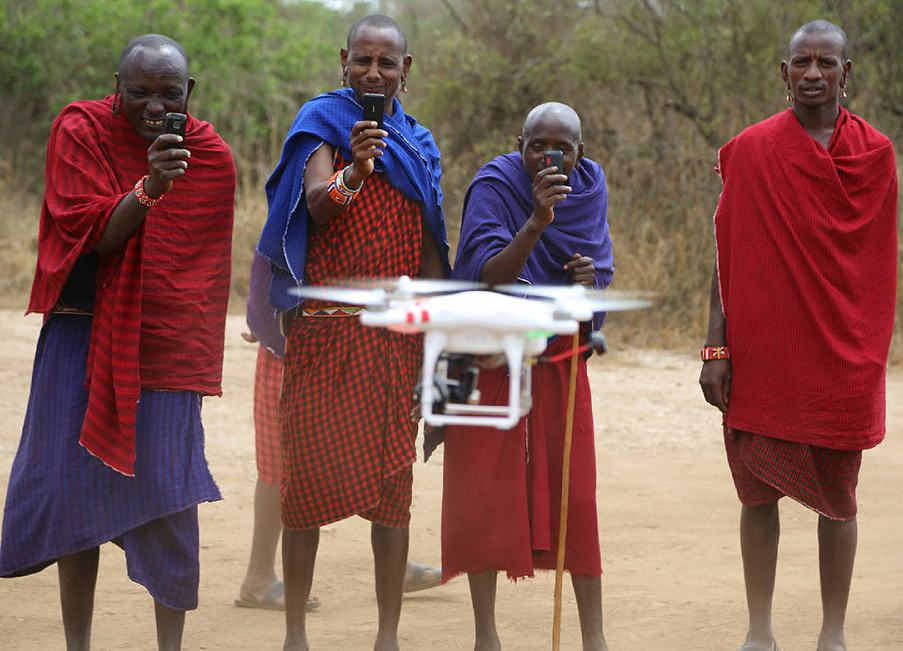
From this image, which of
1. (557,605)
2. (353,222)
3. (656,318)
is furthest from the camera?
(656,318)

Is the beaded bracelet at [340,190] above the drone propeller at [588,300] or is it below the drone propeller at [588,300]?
above

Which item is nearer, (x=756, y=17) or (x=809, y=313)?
(x=809, y=313)

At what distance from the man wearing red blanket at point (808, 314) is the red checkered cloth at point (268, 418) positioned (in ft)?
5.18

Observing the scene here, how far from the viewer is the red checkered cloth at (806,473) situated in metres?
4.03

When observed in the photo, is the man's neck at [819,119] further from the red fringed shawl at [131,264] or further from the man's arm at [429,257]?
the red fringed shawl at [131,264]

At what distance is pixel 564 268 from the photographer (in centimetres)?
392

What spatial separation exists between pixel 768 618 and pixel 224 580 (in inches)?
84.6

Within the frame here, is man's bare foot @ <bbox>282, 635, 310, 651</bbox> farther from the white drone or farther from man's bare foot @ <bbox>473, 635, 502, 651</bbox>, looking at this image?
the white drone

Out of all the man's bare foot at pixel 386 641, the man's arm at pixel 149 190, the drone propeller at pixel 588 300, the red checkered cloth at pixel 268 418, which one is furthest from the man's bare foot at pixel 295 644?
the drone propeller at pixel 588 300

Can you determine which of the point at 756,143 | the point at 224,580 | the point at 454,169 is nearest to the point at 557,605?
the point at 756,143

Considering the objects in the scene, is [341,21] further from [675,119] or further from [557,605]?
[557,605]

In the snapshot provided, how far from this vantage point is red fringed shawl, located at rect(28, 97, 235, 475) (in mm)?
3637

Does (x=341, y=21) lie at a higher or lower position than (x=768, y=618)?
higher

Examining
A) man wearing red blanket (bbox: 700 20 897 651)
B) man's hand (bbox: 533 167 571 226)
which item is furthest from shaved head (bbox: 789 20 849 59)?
man's hand (bbox: 533 167 571 226)
